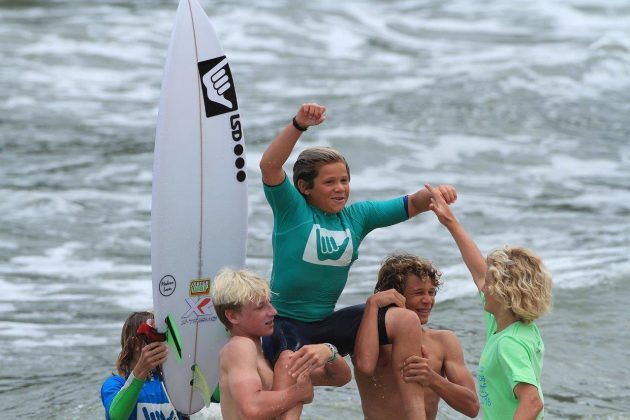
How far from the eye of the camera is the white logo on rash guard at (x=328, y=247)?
452 cm

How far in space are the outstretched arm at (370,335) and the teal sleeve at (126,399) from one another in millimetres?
910

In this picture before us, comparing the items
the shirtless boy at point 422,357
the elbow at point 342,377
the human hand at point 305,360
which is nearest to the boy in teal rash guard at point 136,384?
the human hand at point 305,360

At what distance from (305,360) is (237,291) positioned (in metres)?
0.38

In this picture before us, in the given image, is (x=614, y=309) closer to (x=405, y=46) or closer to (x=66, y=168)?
(x=66, y=168)

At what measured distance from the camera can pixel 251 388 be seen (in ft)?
13.8

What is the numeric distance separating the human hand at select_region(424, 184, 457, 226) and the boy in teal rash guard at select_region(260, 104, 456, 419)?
0.15ft

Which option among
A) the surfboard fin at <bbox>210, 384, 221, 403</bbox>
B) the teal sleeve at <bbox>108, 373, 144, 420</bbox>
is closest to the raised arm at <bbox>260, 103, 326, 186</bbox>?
the teal sleeve at <bbox>108, 373, 144, 420</bbox>

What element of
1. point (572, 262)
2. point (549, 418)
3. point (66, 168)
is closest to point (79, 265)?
point (66, 168)

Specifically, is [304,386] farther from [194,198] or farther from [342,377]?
[194,198]

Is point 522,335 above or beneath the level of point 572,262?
above

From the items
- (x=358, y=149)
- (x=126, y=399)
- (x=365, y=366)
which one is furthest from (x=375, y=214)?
(x=358, y=149)

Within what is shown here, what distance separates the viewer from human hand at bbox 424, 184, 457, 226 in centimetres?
455

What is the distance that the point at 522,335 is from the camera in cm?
400

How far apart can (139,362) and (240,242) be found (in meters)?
Answer: 0.84
